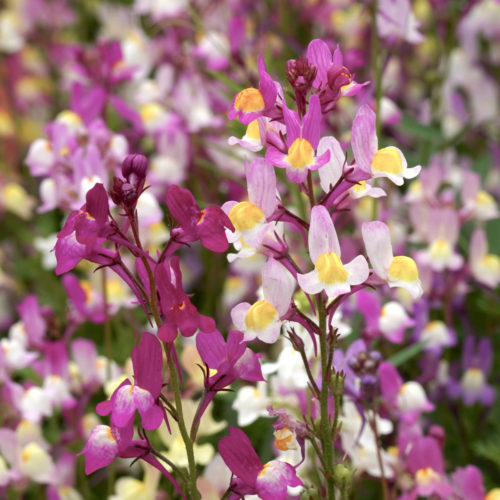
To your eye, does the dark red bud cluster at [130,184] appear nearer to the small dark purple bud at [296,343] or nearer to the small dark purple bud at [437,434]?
the small dark purple bud at [296,343]

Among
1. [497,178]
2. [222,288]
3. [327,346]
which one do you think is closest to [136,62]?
[222,288]

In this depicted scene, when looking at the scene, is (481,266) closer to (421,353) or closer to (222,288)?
(421,353)

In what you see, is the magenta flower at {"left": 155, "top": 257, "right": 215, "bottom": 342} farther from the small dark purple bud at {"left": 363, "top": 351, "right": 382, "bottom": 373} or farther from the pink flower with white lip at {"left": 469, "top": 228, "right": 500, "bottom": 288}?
the pink flower with white lip at {"left": 469, "top": 228, "right": 500, "bottom": 288}

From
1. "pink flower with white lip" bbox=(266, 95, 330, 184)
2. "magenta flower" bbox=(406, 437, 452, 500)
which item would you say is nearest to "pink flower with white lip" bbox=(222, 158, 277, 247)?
"pink flower with white lip" bbox=(266, 95, 330, 184)

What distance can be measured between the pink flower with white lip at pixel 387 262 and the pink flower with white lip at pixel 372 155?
0.04m

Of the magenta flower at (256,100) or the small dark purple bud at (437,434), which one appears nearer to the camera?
the magenta flower at (256,100)

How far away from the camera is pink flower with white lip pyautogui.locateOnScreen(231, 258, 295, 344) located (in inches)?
24.5

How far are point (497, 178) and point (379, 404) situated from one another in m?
0.82

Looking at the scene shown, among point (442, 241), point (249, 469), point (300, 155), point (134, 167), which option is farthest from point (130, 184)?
point (442, 241)

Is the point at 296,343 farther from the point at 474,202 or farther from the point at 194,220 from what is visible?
the point at 474,202

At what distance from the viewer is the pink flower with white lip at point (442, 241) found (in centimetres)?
114

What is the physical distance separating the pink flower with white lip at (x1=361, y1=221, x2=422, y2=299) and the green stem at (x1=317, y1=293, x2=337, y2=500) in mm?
56

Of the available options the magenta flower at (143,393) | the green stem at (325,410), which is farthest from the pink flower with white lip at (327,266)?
the magenta flower at (143,393)

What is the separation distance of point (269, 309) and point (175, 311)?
0.25ft
